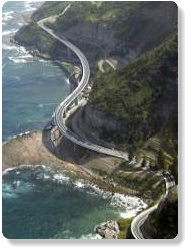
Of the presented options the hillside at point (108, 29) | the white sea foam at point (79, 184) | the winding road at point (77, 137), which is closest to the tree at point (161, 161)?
the winding road at point (77, 137)

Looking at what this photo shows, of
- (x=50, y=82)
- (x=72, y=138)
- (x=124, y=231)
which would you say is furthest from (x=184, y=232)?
(x=50, y=82)

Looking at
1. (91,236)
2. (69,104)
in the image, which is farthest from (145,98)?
(91,236)

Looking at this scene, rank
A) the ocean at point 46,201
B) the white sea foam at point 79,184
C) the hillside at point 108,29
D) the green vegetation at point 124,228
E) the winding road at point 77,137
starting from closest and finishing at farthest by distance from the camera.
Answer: the green vegetation at point 124,228 → the winding road at point 77,137 → the ocean at point 46,201 → the white sea foam at point 79,184 → the hillside at point 108,29

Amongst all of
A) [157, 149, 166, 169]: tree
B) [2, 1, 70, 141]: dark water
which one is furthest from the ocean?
[157, 149, 166, 169]: tree

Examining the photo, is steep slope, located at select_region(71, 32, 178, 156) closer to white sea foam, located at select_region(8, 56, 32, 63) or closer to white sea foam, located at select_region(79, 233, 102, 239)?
white sea foam, located at select_region(79, 233, 102, 239)

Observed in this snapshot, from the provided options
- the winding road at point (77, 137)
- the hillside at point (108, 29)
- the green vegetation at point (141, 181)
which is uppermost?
the hillside at point (108, 29)

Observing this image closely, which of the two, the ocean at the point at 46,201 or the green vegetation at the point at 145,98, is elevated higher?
the green vegetation at the point at 145,98

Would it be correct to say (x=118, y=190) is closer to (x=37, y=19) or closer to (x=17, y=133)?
(x=17, y=133)

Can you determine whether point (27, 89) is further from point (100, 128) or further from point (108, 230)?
point (108, 230)

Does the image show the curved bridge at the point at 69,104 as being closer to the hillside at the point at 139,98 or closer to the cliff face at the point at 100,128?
the hillside at the point at 139,98
